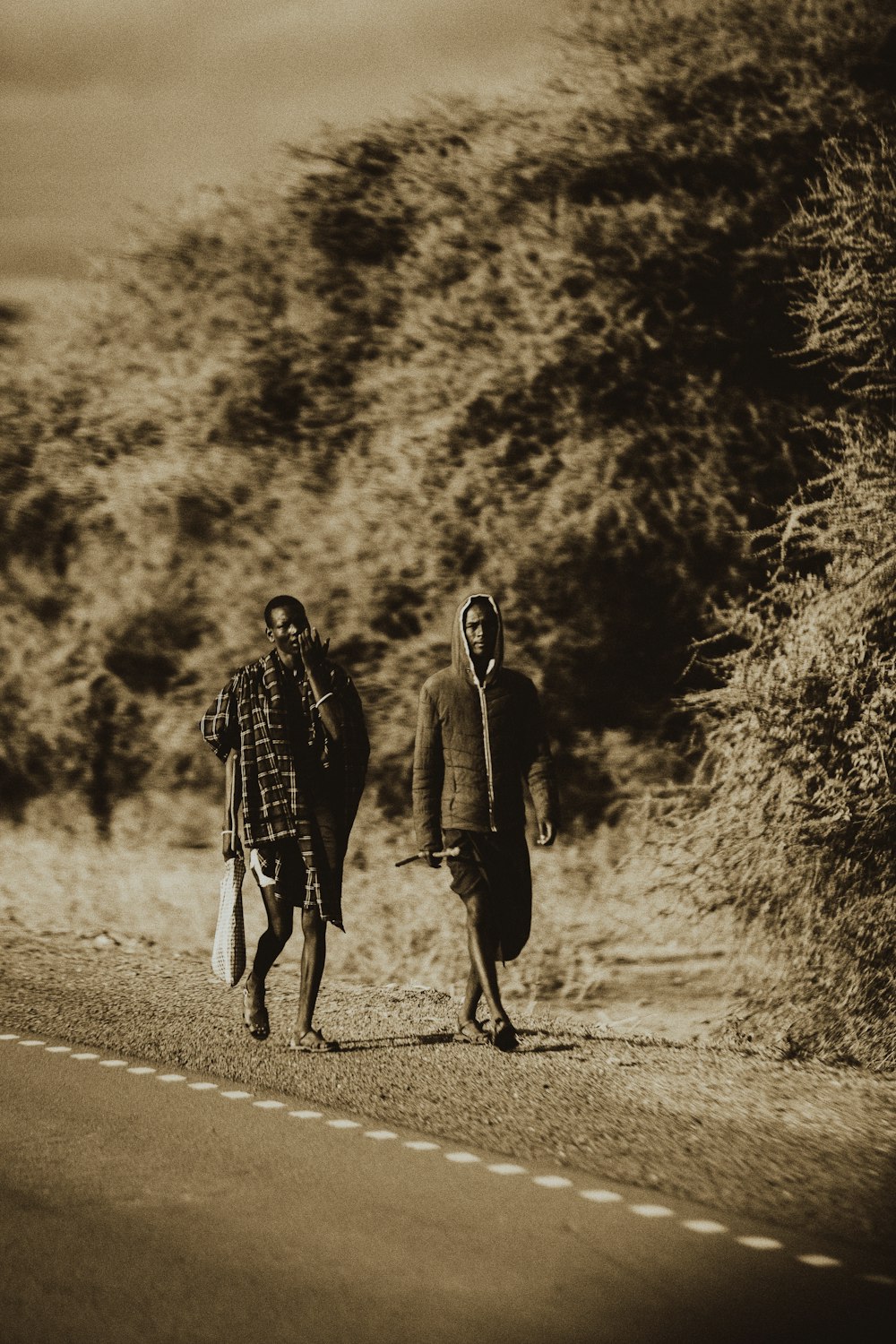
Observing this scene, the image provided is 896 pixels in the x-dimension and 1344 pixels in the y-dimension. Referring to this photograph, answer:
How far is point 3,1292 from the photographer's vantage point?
171 inches

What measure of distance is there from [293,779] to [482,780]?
808 millimetres

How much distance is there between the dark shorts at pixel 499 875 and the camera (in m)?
7.51

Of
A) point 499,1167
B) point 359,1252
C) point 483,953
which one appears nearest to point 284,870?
point 483,953

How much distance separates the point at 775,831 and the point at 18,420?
36.8 ft

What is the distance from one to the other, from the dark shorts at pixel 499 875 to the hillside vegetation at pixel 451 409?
7.10 m

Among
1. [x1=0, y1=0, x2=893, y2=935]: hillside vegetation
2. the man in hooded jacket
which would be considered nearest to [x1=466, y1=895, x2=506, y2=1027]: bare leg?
the man in hooded jacket

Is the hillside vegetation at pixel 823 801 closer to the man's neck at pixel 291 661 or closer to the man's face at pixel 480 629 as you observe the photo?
the man's face at pixel 480 629

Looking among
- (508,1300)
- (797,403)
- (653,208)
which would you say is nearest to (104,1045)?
(508,1300)

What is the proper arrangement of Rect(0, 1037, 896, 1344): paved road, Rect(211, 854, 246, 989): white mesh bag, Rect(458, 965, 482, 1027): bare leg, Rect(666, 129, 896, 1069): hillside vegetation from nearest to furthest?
Rect(0, 1037, 896, 1344): paved road → Rect(211, 854, 246, 989): white mesh bag → Rect(458, 965, 482, 1027): bare leg → Rect(666, 129, 896, 1069): hillside vegetation

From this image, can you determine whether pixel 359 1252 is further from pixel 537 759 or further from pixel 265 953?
pixel 537 759

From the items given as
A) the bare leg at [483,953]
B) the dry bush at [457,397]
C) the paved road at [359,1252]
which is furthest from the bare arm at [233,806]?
the dry bush at [457,397]

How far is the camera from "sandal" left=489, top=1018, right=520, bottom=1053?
7.32 meters

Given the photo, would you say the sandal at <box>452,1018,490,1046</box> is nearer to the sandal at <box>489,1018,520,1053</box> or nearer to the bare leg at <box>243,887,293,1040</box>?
the sandal at <box>489,1018,520,1053</box>

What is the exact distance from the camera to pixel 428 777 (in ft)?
24.6
